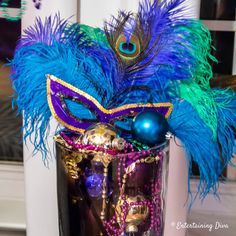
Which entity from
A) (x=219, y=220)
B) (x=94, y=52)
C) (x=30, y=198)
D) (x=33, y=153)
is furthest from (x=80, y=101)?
(x=219, y=220)

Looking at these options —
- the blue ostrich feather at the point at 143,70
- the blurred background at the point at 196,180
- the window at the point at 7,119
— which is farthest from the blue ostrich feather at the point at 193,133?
the window at the point at 7,119

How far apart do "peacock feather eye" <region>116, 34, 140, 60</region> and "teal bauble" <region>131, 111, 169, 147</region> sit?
10 cm

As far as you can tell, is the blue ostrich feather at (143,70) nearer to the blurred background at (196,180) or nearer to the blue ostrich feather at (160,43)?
the blue ostrich feather at (160,43)

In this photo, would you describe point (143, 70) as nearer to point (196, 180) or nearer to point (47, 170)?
point (47, 170)

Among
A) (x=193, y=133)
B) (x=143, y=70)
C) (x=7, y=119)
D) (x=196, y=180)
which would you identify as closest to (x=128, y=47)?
(x=143, y=70)

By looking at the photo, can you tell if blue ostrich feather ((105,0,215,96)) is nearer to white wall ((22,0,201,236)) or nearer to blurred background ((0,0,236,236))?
white wall ((22,0,201,236))

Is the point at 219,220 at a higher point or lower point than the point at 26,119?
lower

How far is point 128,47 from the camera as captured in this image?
2.47 ft

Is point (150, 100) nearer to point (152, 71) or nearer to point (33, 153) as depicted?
point (152, 71)

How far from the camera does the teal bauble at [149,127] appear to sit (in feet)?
2.31

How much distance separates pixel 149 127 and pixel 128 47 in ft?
0.46

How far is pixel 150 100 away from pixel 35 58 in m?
0.20

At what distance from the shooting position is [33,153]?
0.97 meters

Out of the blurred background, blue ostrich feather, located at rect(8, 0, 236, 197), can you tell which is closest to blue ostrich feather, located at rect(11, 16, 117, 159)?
blue ostrich feather, located at rect(8, 0, 236, 197)
